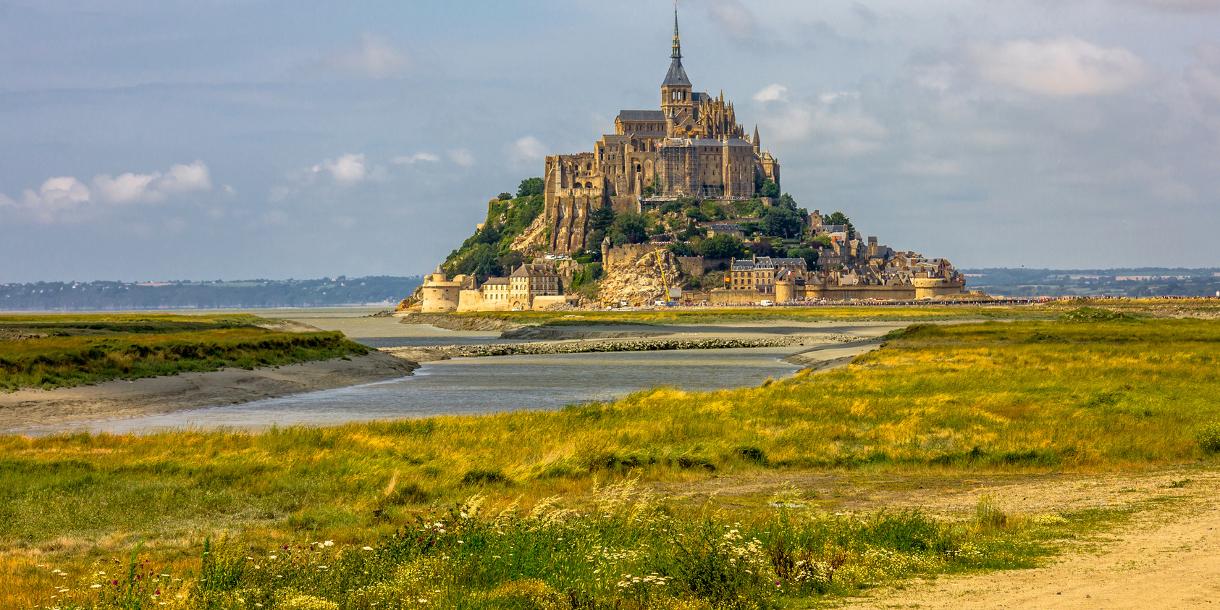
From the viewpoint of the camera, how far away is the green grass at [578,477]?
1374cm

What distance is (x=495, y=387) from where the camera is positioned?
182 feet

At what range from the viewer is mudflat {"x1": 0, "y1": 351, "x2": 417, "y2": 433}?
127ft

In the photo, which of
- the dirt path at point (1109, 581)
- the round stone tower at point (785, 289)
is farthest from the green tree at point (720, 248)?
the dirt path at point (1109, 581)

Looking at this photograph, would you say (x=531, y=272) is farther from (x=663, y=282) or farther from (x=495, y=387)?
(x=495, y=387)

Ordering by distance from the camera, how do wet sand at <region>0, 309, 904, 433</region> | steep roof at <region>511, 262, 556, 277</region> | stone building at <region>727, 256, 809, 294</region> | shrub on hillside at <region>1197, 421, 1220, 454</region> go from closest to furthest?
1. shrub on hillside at <region>1197, 421, 1220, 454</region>
2. wet sand at <region>0, 309, 904, 433</region>
3. stone building at <region>727, 256, 809, 294</region>
4. steep roof at <region>511, 262, 556, 277</region>

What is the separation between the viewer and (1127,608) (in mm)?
11594

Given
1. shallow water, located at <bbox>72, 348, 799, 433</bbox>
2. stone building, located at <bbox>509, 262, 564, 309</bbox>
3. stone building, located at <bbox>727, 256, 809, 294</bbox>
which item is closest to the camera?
shallow water, located at <bbox>72, 348, 799, 433</bbox>

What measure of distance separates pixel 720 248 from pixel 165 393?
15343 cm

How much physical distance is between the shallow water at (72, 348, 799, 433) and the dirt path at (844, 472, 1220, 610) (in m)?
24.5

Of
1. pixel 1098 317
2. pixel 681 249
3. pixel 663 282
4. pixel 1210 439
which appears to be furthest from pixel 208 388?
pixel 681 249

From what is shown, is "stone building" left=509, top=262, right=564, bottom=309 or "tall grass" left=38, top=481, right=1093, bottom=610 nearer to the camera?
"tall grass" left=38, top=481, right=1093, bottom=610

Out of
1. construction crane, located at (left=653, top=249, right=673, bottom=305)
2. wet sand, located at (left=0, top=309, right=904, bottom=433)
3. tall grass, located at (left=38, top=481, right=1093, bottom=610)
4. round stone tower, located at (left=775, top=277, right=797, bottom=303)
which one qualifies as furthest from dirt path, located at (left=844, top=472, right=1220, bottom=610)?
round stone tower, located at (left=775, top=277, right=797, bottom=303)

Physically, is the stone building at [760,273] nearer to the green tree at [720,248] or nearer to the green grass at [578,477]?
the green tree at [720,248]

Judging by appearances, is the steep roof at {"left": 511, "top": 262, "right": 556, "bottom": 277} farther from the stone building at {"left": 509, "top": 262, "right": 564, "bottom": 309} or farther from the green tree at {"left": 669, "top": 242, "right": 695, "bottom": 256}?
the green tree at {"left": 669, "top": 242, "right": 695, "bottom": 256}
